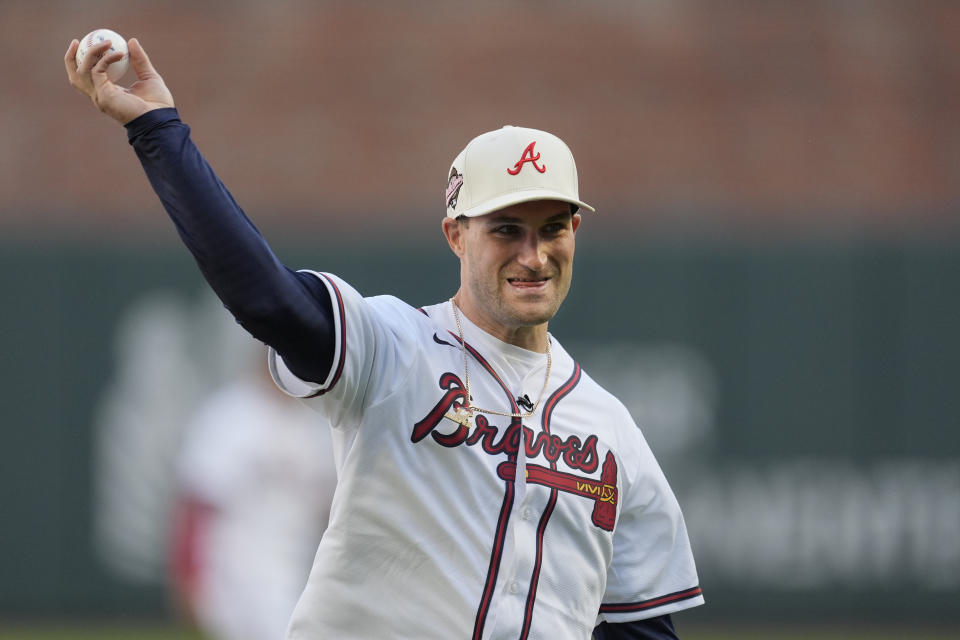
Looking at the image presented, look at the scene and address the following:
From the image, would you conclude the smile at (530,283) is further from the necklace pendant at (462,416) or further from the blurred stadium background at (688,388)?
the blurred stadium background at (688,388)

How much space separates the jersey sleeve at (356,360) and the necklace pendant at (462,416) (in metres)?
0.13

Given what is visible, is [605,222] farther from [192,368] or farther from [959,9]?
[959,9]

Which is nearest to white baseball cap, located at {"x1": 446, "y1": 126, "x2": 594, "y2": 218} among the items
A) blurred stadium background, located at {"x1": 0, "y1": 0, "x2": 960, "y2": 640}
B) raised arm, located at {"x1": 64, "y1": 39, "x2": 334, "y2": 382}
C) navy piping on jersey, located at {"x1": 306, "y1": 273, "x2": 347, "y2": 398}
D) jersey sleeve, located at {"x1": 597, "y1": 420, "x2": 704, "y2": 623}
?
navy piping on jersey, located at {"x1": 306, "y1": 273, "x2": 347, "y2": 398}

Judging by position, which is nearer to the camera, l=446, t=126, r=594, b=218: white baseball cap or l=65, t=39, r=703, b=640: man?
l=65, t=39, r=703, b=640: man

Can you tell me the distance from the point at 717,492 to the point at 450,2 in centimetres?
706

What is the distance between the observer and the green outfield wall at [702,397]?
341 inches

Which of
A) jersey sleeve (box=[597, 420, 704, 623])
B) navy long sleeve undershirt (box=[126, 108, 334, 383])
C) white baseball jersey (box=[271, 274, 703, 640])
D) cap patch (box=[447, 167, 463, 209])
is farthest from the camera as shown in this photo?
jersey sleeve (box=[597, 420, 704, 623])

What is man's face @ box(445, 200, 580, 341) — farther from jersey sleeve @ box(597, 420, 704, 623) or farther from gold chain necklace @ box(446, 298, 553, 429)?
jersey sleeve @ box(597, 420, 704, 623)

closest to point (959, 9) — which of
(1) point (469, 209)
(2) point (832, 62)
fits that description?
(2) point (832, 62)

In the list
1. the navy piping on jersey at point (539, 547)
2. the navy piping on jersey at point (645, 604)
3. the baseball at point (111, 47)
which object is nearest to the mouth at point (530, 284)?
the navy piping on jersey at point (539, 547)

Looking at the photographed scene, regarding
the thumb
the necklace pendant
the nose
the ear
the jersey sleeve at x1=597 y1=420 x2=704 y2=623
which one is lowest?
the jersey sleeve at x1=597 y1=420 x2=704 y2=623

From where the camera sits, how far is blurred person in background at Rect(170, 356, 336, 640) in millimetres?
4695

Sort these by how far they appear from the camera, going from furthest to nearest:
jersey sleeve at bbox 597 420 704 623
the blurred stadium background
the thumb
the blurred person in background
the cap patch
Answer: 1. the blurred stadium background
2. the blurred person in background
3. jersey sleeve at bbox 597 420 704 623
4. the cap patch
5. the thumb

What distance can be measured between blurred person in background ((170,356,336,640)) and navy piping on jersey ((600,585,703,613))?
5.90 feet
